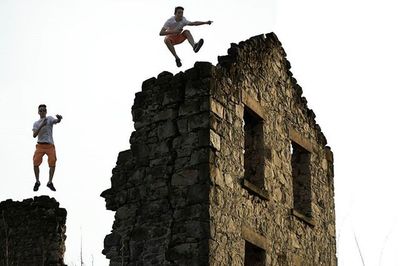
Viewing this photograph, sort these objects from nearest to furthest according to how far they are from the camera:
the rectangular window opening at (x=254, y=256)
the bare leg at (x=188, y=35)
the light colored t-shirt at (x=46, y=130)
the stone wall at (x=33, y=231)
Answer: the rectangular window opening at (x=254, y=256) → the bare leg at (x=188, y=35) → the light colored t-shirt at (x=46, y=130) → the stone wall at (x=33, y=231)

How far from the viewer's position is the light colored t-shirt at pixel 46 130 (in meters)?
15.5

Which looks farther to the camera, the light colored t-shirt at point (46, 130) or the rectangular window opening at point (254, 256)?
the light colored t-shirt at point (46, 130)

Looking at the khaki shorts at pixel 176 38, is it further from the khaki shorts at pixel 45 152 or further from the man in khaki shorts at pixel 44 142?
the khaki shorts at pixel 45 152

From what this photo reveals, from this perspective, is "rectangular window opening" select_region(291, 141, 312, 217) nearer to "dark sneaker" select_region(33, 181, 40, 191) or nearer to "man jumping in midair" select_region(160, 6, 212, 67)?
"man jumping in midair" select_region(160, 6, 212, 67)

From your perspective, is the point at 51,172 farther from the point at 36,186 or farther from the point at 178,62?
the point at 178,62

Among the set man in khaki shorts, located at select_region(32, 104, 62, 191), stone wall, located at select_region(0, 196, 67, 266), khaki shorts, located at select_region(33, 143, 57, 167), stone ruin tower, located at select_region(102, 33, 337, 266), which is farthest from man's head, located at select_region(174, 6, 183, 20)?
stone wall, located at select_region(0, 196, 67, 266)

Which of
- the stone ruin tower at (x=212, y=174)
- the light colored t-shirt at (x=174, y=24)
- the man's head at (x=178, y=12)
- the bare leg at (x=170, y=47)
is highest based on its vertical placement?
the man's head at (x=178, y=12)

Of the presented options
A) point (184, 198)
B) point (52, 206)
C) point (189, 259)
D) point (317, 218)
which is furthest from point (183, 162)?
point (52, 206)

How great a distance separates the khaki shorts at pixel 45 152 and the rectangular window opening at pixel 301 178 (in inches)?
154

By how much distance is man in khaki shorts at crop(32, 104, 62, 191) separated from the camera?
1552 centimetres

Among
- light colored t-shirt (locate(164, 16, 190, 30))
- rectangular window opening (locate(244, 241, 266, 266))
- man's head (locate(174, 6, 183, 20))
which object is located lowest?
rectangular window opening (locate(244, 241, 266, 266))

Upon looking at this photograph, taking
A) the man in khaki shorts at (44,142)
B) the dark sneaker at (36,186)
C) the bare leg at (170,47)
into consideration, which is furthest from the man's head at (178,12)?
the dark sneaker at (36,186)

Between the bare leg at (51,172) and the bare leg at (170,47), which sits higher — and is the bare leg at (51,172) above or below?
below

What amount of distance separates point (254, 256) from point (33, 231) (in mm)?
6661
